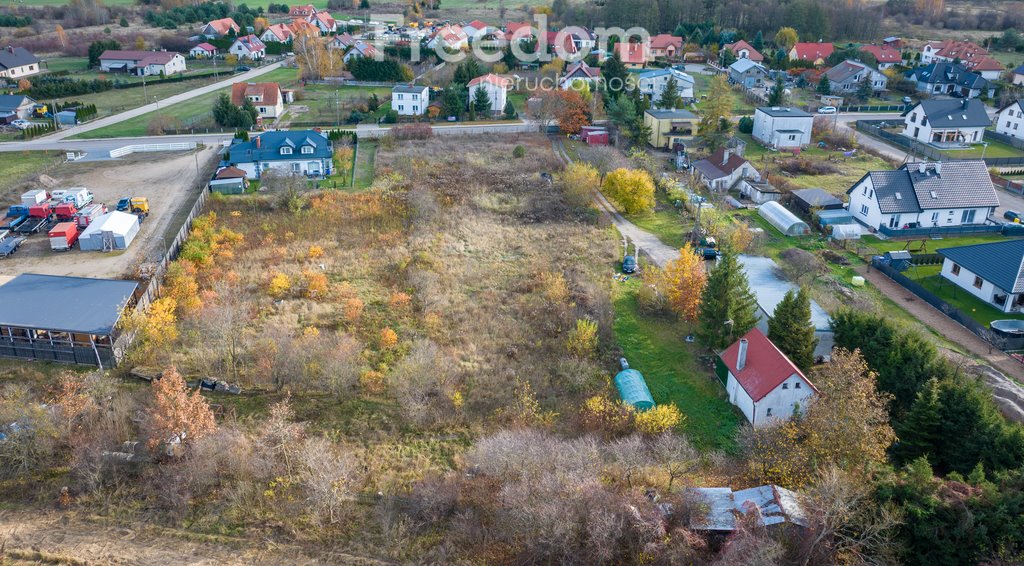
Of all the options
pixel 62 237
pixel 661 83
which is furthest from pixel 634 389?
pixel 661 83

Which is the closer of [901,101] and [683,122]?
[683,122]

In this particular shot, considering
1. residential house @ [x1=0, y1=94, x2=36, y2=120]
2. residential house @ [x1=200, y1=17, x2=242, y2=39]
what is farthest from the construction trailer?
residential house @ [x1=200, y1=17, x2=242, y2=39]

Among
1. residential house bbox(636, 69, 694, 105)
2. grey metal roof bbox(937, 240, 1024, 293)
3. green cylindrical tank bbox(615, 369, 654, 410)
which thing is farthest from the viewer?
residential house bbox(636, 69, 694, 105)

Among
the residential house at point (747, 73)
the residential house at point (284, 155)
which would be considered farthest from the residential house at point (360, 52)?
the residential house at point (747, 73)

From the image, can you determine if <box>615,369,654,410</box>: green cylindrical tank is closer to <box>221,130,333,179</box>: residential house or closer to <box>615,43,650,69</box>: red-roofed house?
<box>221,130,333,179</box>: residential house

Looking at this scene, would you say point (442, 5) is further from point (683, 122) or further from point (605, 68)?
point (683, 122)

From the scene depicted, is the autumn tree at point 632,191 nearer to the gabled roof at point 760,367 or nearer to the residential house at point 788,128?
the gabled roof at point 760,367

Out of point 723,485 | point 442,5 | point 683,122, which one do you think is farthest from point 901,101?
point 442,5
